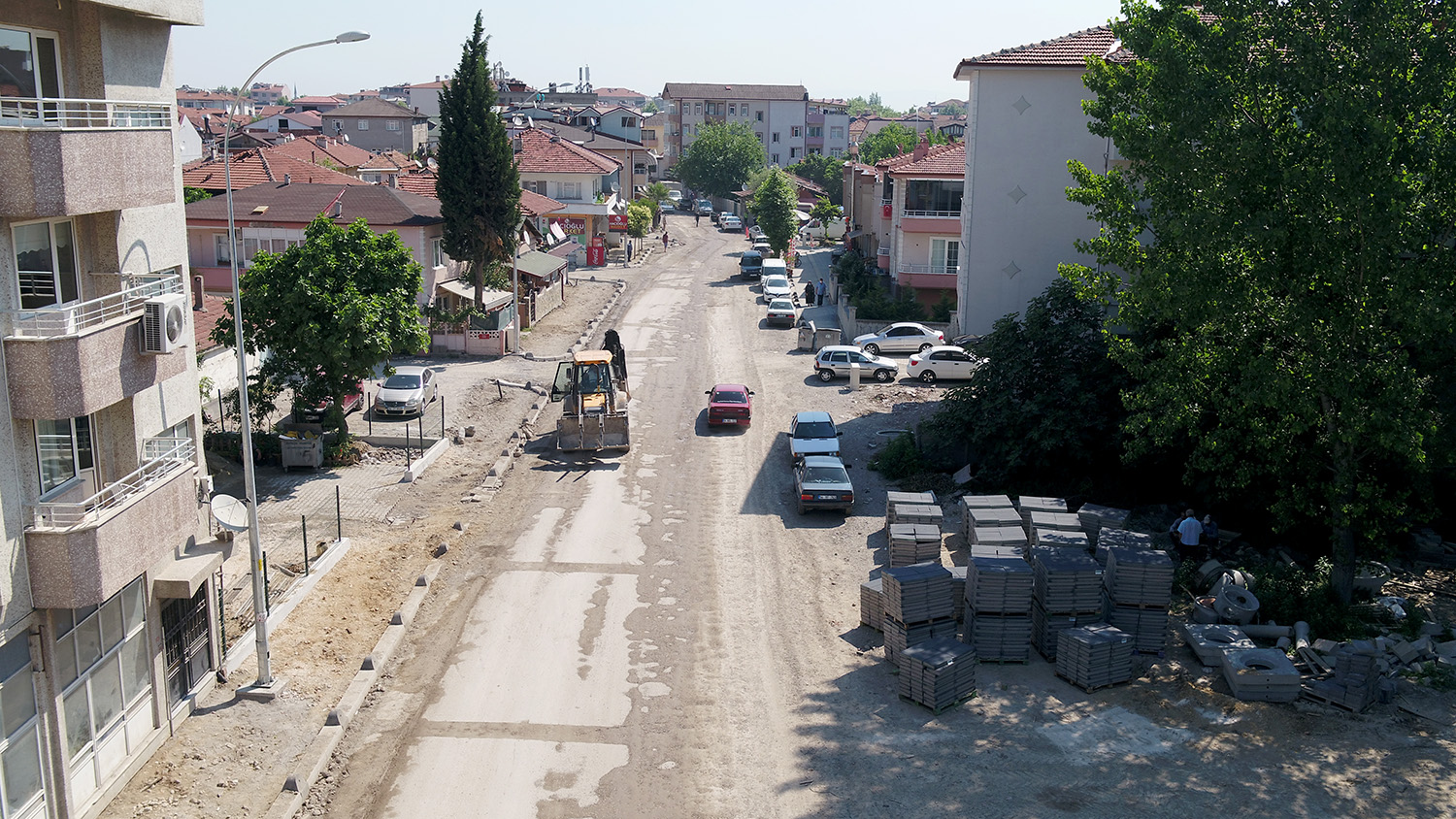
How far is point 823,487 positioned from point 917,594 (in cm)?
747

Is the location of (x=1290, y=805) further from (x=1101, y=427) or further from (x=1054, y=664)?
(x=1101, y=427)

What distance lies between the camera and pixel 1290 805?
1424cm

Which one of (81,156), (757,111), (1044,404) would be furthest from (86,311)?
(757,111)

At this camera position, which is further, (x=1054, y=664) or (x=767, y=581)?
(x=767, y=581)

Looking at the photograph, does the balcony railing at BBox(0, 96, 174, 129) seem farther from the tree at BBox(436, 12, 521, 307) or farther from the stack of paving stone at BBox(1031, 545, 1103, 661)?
the tree at BBox(436, 12, 521, 307)

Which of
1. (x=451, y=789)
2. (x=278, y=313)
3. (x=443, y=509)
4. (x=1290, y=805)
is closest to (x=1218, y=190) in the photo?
(x=1290, y=805)

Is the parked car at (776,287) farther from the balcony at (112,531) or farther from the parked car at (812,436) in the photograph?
the balcony at (112,531)

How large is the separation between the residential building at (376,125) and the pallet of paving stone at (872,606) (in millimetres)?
89891

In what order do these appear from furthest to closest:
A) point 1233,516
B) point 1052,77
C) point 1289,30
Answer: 1. point 1052,77
2. point 1233,516
3. point 1289,30

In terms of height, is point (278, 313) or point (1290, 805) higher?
point (278, 313)

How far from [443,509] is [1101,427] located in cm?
1559

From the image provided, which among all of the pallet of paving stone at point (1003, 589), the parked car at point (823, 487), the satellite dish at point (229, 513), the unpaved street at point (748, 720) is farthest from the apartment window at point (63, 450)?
the parked car at point (823, 487)

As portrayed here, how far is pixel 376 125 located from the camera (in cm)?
10012

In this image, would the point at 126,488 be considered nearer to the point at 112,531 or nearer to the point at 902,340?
the point at 112,531
